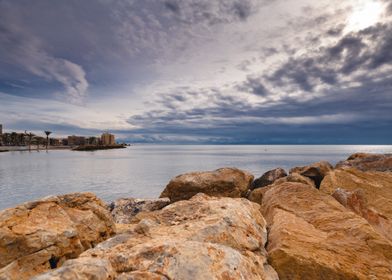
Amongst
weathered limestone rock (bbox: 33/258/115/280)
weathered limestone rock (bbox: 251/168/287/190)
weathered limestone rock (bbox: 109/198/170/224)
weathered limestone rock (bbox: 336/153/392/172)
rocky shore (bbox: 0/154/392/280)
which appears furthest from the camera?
weathered limestone rock (bbox: 251/168/287/190)

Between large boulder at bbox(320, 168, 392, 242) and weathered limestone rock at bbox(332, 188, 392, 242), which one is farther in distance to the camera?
large boulder at bbox(320, 168, 392, 242)

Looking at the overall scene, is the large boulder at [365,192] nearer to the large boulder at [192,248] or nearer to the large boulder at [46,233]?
the large boulder at [192,248]

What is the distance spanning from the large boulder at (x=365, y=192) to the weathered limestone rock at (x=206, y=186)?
177 inches

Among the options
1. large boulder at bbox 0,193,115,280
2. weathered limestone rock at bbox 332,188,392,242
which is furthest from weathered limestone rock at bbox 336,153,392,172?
large boulder at bbox 0,193,115,280

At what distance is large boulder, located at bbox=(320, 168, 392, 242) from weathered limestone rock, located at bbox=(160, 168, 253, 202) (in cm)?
449

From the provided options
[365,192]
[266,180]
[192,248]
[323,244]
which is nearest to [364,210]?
[365,192]

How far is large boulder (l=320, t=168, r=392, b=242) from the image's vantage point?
8.89 meters

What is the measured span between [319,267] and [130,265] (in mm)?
3441

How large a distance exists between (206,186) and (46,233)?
1035 cm

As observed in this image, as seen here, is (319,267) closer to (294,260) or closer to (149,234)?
(294,260)

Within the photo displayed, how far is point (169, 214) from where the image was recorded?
6848 millimetres

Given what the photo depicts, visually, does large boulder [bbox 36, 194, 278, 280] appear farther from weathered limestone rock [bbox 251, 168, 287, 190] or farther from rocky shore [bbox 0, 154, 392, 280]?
weathered limestone rock [bbox 251, 168, 287, 190]

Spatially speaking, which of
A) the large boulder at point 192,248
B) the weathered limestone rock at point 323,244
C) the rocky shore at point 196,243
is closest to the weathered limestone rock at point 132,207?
the rocky shore at point 196,243

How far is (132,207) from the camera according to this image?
41.6 feet
